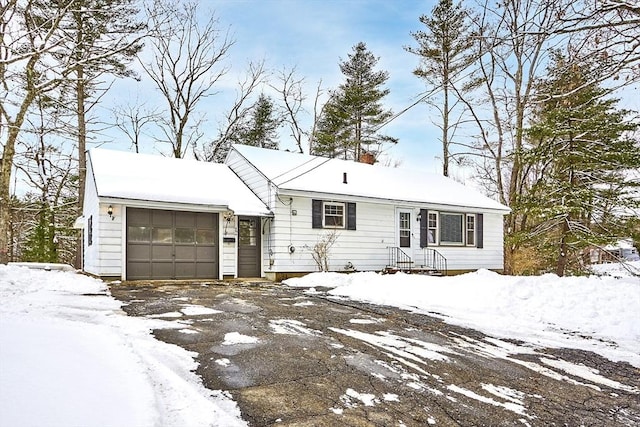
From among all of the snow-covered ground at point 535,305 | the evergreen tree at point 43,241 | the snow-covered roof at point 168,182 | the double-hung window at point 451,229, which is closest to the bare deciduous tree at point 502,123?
the double-hung window at point 451,229

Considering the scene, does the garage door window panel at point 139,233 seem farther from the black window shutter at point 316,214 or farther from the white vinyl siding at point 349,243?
the black window shutter at point 316,214

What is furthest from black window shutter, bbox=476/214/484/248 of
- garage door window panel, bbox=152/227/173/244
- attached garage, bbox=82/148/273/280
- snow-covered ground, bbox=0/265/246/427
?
snow-covered ground, bbox=0/265/246/427

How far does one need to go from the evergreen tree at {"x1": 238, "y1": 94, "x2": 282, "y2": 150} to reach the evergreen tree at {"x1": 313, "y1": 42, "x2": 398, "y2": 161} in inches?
105

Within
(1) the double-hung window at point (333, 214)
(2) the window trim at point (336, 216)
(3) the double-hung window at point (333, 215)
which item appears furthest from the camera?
(3) the double-hung window at point (333, 215)

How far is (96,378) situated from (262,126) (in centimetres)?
2201

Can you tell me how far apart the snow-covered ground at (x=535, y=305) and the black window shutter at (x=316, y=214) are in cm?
349

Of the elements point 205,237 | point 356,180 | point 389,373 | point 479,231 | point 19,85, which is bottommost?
point 389,373

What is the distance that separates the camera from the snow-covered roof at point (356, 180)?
1289 cm

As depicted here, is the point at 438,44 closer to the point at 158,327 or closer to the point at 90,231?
the point at 90,231

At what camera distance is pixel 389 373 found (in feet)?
11.9

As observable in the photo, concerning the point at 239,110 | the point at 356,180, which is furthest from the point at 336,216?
the point at 239,110

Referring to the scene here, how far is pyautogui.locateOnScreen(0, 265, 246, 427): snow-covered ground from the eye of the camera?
7.29 ft

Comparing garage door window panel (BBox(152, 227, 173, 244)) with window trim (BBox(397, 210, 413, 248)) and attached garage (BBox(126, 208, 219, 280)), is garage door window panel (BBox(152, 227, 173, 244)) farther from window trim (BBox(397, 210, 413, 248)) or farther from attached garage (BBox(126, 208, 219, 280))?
window trim (BBox(397, 210, 413, 248))

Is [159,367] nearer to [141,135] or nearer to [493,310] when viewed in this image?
[493,310]
